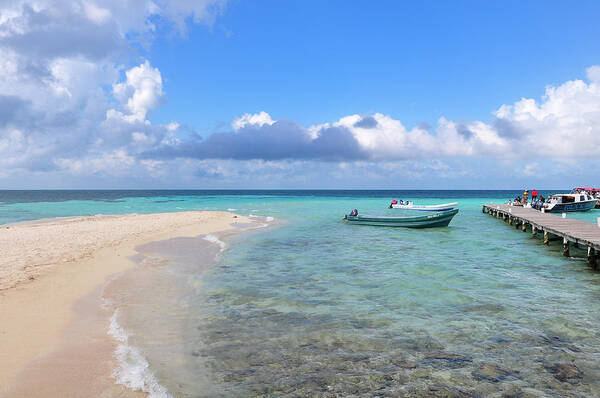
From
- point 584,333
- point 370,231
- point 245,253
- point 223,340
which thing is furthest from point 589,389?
point 370,231

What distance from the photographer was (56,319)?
8.71m

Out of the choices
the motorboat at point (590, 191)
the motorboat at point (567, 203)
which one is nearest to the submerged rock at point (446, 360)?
the motorboat at point (567, 203)

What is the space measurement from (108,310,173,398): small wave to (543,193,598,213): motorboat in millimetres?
49244

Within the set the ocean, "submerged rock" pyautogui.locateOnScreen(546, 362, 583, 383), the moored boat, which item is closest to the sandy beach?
the ocean

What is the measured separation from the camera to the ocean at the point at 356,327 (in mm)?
6336

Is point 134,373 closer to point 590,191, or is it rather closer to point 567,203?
point 567,203

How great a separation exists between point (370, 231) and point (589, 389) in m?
23.9

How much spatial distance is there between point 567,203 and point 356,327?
167 ft

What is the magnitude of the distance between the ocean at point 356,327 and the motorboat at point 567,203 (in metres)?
33.7

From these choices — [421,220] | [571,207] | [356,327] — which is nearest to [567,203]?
[571,207]

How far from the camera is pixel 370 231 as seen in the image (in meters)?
30.1

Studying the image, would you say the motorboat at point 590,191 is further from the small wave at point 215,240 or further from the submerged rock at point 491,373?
the submerged rock at point 491,373

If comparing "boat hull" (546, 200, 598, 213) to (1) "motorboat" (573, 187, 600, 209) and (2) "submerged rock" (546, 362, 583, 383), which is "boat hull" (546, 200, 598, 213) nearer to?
(1) "motorboat" (573, 187, 600, 209)

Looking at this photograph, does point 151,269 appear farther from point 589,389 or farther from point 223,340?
point 589,389
